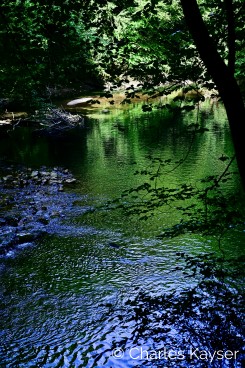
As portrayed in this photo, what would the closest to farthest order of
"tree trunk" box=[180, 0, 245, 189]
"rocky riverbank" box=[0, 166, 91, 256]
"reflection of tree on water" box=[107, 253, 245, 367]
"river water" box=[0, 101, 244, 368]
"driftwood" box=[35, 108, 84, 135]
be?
"tree trunk" box=[180, 0, 245, 189], "reflection of tree on water" box=[107, 253, 245, 367], "river water" box=[0, 101, 244, 368], "rocky riverbank" box=[0, 166, 91, 256], "driftwood" box=[35, 108, 84, 135]

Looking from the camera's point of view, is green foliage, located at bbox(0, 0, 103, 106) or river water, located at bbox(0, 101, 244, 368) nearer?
Result: green foliage, located at bbox(0, 0, 103, 106)

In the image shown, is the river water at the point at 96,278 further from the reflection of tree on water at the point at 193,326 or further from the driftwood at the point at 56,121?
the driftwood at the point at 56,121

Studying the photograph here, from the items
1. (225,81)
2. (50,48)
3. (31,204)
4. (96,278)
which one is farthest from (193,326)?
(31,204)

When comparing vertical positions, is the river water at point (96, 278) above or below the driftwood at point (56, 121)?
below

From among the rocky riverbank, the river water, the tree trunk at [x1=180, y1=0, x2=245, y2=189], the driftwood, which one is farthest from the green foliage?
the driftwood

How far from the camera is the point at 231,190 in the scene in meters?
11.0

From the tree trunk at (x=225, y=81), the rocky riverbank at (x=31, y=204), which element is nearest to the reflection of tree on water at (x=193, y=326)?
the tree trunk at (x=225, y=81)

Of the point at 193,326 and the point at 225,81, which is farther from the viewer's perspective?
the point at 193,326

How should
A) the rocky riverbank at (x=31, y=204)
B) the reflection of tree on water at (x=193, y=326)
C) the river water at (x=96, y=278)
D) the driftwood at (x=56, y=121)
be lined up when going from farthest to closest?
the driftwood at (x=56, y=121) → the rocky riverbank at (x=31, y=204) → the river water at (x=96, y=278) → the reflection of tree on water at (x=193, y=326)

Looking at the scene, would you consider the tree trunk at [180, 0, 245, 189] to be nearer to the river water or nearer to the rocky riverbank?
the river water

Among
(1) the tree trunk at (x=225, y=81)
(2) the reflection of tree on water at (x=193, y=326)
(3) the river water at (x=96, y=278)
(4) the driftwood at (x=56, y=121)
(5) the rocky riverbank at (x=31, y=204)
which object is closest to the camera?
(1) the tree trunk at (x=225, y=81)

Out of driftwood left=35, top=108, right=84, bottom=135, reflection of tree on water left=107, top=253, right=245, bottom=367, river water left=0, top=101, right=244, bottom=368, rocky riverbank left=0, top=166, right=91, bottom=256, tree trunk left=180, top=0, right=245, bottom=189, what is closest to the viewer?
tree trunk left=180, top=0, right=245, bottom=189

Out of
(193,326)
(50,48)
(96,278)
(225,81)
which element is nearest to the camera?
(225,81)

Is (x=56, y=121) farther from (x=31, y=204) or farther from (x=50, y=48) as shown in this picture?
(x=50, y=48)
